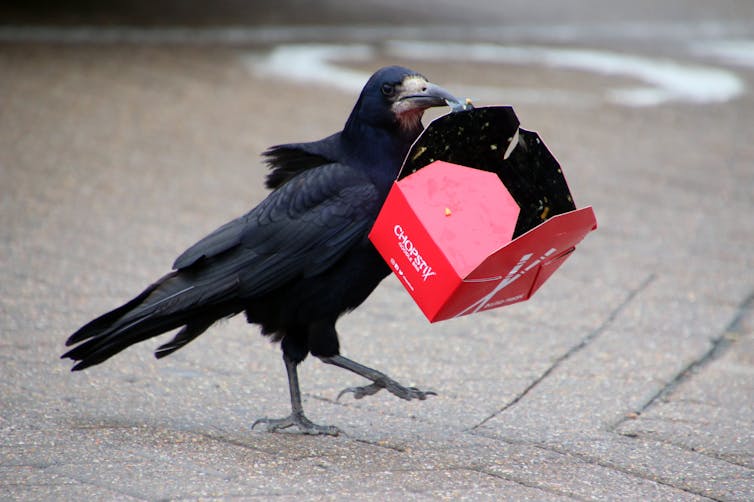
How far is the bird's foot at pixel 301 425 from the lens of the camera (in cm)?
347

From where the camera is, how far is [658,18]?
14844 millimetres

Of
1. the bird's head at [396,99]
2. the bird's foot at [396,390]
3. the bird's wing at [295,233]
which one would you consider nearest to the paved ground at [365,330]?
the bird's foot at [396,390]

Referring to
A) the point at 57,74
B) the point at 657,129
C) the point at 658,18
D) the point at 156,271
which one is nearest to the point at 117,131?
the point at 57,74

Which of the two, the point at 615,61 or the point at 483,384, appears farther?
the point at 615,61

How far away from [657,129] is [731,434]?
192 inches

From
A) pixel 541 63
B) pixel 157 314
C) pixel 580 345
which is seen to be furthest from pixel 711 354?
pixel 541 63

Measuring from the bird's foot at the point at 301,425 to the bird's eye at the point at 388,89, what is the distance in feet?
3.49

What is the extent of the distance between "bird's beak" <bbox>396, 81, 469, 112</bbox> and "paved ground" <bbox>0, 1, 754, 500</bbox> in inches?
42.0

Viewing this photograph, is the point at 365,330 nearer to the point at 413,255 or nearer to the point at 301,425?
the point at 301,425

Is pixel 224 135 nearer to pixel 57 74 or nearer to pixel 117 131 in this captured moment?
pixel 117 131

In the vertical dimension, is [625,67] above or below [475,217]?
below

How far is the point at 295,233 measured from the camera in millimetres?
3336

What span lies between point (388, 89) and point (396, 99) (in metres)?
0.04

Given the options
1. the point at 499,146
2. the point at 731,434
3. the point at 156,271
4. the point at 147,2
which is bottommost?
the point at 731,434
